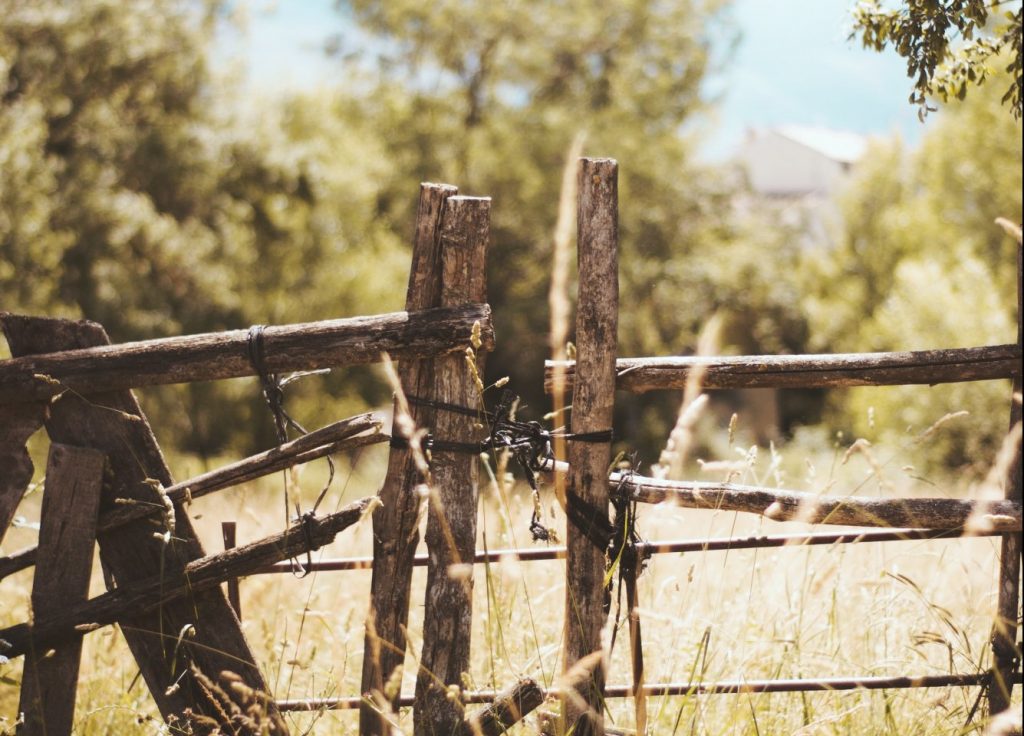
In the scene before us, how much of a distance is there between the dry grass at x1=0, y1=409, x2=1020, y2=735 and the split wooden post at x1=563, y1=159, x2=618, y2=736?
0.16 m

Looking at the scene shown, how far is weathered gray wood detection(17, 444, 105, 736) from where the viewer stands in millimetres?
2873

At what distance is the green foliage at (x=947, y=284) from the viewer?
18.3 metres

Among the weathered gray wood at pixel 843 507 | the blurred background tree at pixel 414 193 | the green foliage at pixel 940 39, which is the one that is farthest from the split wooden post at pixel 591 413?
the blurred background tree at pixel 414 193

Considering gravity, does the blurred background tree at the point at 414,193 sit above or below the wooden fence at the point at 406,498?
above

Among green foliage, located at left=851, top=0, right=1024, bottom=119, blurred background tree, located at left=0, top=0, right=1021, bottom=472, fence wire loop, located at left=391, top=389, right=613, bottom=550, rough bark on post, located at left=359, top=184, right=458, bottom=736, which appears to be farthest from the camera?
blurred background tree, located at left=0, top=0, right=1021, bottom=472

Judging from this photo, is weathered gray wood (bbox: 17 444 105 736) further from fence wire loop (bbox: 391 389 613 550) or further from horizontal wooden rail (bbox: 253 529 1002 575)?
fence wire loop (bbox: 391 389 613 550)

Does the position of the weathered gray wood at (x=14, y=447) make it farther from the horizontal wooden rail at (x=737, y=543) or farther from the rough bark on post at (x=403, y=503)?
the rough bark on post at (x=403, y=503)

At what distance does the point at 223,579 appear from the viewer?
286cm

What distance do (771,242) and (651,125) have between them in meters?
5.68

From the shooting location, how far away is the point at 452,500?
2.75m

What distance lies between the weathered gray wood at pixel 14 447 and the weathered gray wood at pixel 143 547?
0.09 m

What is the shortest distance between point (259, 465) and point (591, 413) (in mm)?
1175

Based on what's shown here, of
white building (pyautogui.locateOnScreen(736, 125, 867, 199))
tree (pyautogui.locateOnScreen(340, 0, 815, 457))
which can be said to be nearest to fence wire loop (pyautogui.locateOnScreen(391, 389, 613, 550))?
tree (pyautogui.locateOnScreen(340, 0, 815, 457))

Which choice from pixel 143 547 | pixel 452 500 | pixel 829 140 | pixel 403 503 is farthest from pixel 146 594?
pixel 829 140
